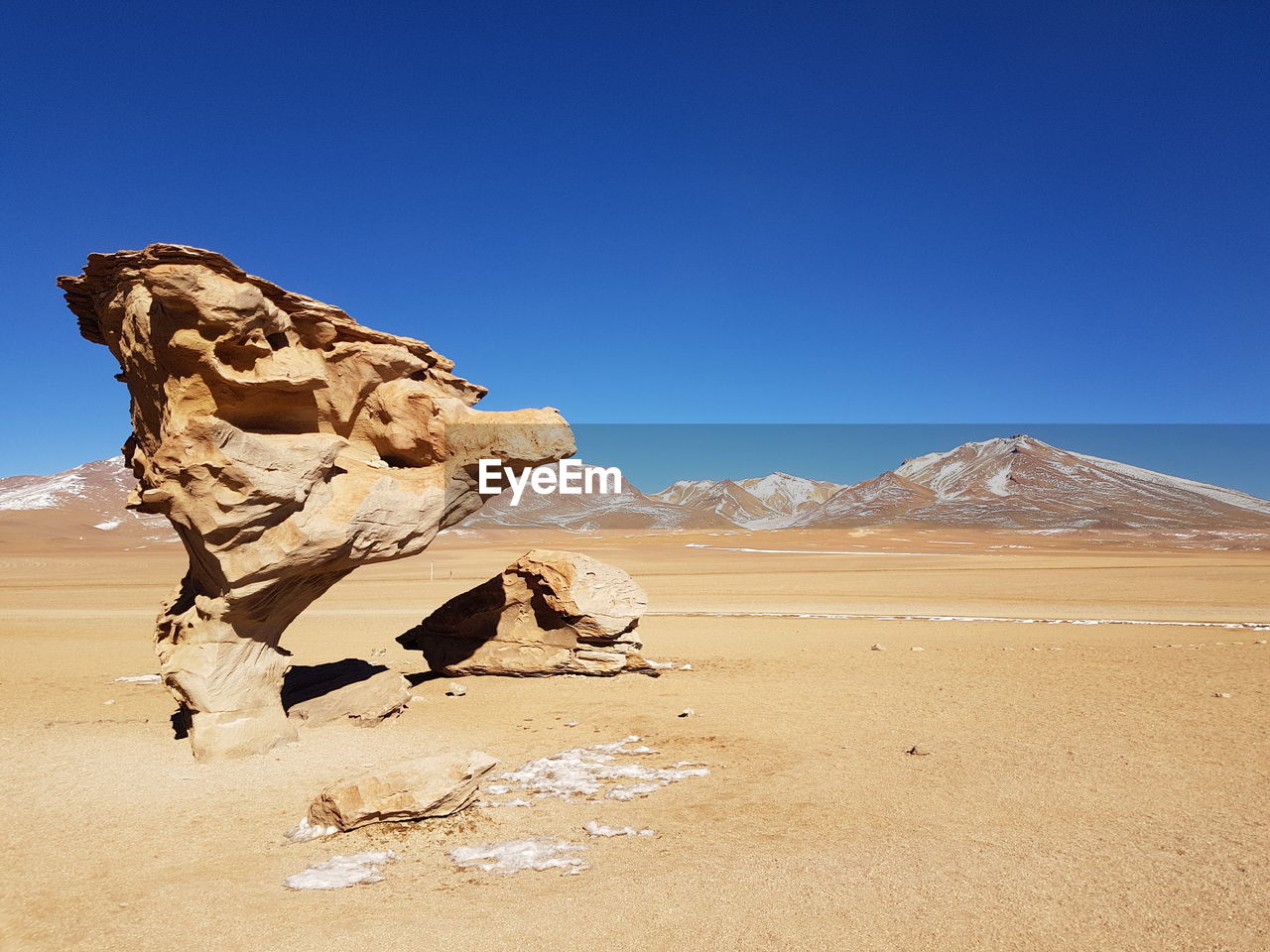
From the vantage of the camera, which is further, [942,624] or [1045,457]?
[1045,457]

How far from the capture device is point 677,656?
16109 mm

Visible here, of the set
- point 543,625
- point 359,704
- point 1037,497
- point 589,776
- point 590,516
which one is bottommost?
point 589,776

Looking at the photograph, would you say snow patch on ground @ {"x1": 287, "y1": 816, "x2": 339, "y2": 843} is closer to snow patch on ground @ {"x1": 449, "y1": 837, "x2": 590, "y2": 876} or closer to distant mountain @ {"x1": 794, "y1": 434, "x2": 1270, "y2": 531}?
snow patch on ground @ {"x1": 449, "y1": 837, "x2": 590, "y2": 876}

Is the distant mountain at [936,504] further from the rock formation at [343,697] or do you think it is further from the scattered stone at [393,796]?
the scattered stone at [393,796]

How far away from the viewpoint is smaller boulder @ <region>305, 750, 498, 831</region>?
257 inches

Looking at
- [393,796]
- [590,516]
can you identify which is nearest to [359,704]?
[393,796]

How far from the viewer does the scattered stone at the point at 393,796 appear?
21.4 feet

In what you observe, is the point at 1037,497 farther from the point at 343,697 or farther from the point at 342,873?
the point at 342,873

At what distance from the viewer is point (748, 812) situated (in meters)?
7.21

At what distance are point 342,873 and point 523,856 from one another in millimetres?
1411

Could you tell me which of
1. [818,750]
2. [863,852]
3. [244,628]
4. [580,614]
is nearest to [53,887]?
[244,628]

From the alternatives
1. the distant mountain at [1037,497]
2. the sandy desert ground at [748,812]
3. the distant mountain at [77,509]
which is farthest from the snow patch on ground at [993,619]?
the distant mountain at [1037,497]

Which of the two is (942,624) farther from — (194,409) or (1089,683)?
(194,409)

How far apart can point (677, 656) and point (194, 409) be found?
10.7 meters
